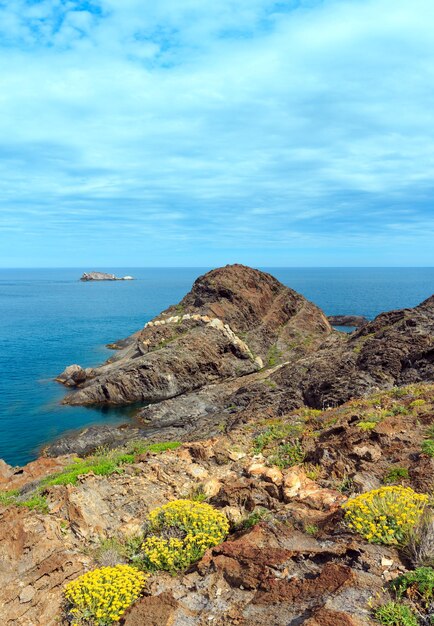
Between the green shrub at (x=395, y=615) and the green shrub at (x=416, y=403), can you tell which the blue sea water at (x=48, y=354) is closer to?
the green shrub at (x=416, y=403)

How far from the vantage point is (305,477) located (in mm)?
13133

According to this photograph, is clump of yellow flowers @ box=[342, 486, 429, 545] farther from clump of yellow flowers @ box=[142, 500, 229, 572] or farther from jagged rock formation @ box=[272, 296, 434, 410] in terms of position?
jagged rock formation @ box=[272, 296, 434, 410]

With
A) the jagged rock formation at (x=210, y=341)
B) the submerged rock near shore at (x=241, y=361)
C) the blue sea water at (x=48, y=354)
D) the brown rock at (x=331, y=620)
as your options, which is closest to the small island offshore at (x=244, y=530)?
the brown rock at (x=331, y=620)

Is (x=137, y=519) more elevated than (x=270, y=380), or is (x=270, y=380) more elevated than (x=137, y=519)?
(x=137, y=519)

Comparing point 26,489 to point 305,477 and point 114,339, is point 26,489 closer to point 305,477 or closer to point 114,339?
point 305,477

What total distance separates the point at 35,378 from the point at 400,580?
190 ft

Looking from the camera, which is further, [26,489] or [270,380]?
[270,380]

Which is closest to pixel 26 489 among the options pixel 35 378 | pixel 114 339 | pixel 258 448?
pixel 258 448

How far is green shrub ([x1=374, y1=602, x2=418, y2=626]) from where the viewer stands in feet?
20.3

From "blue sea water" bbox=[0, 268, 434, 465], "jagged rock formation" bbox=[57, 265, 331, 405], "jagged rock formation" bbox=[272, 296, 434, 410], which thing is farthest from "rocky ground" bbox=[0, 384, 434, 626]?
"jagged rock formation" bbox=[57, 265, 331, 405]

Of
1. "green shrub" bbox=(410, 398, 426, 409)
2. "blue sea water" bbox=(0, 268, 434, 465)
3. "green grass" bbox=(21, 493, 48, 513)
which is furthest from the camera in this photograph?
"blue sea water" bbox=(0, 268, 434, 465)

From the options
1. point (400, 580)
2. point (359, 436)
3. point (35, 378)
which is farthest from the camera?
point (35, 378)

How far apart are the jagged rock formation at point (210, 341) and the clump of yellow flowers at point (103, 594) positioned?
43361 mm

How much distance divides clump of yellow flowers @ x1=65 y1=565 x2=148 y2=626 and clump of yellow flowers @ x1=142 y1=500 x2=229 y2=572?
621 mm
